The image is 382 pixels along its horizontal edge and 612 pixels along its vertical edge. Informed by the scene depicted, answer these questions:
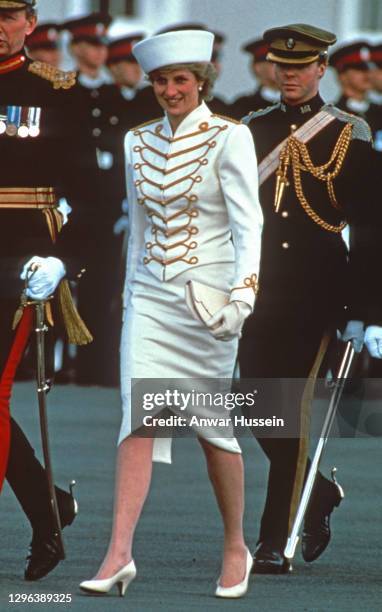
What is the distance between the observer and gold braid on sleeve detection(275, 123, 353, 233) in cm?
893

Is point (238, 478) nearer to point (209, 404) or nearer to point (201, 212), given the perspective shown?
point (209, 404)

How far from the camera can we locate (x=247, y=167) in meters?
8.00

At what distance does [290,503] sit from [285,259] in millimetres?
840

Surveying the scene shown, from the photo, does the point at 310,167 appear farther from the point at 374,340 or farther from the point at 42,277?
the point at 42,277

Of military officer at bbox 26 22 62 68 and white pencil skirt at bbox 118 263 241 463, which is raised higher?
white pencil skirt at bbox 118 263 241 463

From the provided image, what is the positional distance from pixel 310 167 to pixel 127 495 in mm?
1570

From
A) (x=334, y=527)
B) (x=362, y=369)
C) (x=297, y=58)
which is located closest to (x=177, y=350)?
(x=297, y=58)

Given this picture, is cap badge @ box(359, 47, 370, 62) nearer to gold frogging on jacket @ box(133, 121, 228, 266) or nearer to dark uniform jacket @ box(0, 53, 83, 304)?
dark uniform jacket @ box(0, 53, 83, 304)

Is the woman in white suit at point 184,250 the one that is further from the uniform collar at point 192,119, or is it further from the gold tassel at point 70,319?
the gold tassel at point 70,319

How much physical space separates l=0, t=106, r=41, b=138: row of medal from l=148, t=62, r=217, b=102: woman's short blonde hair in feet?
1.66

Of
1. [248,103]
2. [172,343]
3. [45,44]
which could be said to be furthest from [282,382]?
[45,44]

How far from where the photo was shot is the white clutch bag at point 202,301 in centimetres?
786

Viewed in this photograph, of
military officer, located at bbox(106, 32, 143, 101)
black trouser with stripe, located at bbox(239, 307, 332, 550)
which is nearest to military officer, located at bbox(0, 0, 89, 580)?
black trouser with stripe, located at bbox(239, 307, 332, 550)

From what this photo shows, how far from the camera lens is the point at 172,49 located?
315 inches
